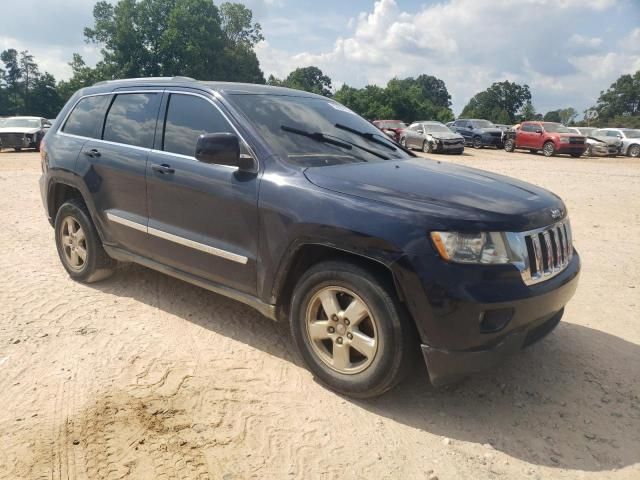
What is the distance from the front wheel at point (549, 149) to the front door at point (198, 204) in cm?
2391

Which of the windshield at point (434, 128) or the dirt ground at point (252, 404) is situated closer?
the dirt ground at point (252, 404)

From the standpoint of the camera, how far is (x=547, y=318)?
2996 millimetres

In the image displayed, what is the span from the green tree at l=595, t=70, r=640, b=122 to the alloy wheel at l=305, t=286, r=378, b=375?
293 feet

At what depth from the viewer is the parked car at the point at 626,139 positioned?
1036 inches

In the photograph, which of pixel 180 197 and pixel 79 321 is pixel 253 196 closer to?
pixel 180 197

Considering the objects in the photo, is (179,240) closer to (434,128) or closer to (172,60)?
(434,128)

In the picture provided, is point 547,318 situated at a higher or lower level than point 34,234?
higher

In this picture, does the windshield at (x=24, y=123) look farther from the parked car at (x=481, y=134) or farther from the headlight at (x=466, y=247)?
the headlight at (x=466, y=247)

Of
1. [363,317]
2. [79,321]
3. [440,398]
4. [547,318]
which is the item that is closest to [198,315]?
[79,321]

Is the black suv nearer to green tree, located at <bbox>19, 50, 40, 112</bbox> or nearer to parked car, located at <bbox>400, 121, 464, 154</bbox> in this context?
parked car, located at <bbox>400, 121, 464, 154</bbox>

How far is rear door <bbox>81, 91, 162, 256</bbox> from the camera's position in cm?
402

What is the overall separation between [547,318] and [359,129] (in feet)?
6.79

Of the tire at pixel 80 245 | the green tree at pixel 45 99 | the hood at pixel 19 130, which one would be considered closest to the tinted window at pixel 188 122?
the tire at pixel 80 245

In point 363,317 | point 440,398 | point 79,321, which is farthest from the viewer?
point 79,321
